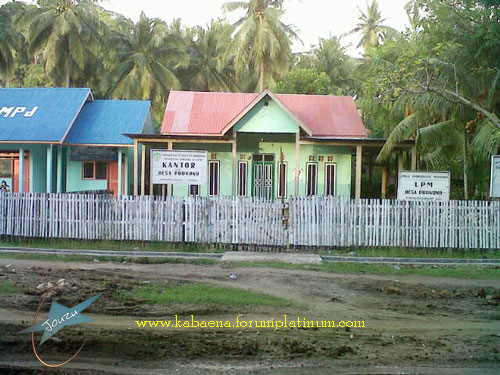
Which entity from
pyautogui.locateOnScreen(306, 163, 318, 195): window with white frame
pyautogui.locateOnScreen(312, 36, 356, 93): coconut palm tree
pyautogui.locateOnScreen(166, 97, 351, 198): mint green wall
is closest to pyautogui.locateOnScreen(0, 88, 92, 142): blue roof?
pyautogui.locateOnScreen(166, 97, 351, 198): mint green wall

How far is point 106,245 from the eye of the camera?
14617 millimetres

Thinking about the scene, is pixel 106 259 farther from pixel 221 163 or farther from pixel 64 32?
pixel 64 32

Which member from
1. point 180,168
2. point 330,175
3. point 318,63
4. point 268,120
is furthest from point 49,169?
point 318,63

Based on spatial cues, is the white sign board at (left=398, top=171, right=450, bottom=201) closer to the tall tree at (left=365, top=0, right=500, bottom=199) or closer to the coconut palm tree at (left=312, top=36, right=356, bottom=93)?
the tall tree at (left=365, top=0, right=500, bottom=199)

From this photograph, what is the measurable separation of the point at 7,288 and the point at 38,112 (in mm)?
17891

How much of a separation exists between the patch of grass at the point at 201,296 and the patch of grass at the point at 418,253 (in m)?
5.21

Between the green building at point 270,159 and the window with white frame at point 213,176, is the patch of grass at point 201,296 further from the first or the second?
the window with white frame at point 213,176

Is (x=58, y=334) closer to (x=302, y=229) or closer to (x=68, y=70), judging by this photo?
(x=302, y=229)

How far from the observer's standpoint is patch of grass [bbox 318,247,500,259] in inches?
544

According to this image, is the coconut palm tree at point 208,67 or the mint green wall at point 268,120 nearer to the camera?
the mint green wall at point 268,120

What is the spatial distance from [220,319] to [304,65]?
41083 mm

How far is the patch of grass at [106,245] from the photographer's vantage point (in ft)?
47.0

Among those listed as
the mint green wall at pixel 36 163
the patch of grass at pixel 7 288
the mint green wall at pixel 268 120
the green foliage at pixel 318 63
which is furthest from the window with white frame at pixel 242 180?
the patch of grass at pixel 7 288

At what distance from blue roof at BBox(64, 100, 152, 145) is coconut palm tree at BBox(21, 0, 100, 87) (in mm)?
10804
